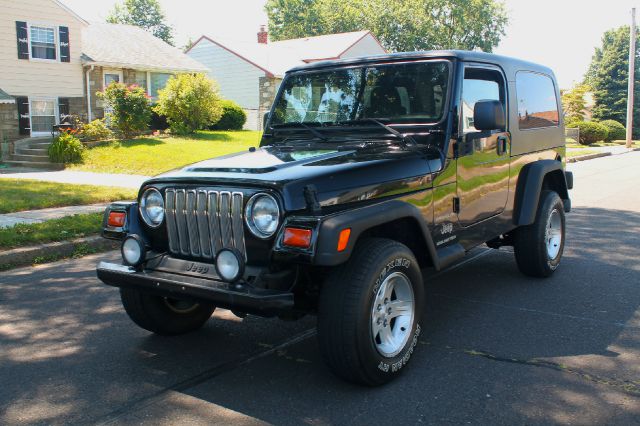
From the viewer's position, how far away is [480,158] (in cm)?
516

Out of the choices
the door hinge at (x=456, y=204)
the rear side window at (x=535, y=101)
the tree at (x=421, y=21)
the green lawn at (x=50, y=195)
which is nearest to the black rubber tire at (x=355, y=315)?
the door hinge at (x=456, y=204)

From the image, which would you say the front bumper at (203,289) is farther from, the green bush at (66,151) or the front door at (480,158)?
the green bush at (66,151)

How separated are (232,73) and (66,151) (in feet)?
70.5

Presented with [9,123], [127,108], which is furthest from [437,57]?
[9,123]

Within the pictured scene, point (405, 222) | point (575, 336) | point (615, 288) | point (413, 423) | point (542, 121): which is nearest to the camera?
point (413, 423)

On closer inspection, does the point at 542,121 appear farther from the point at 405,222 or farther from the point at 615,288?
the point at 405,222

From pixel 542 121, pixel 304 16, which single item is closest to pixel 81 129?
pixel 542 121

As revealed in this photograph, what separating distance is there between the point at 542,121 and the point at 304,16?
6075 centimetres

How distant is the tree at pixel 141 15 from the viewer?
274 ft

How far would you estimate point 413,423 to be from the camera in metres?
3.36

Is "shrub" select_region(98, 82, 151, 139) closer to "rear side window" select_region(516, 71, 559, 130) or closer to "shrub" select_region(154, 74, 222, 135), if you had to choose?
"shrub" select_region(154, 74, 222, 135)

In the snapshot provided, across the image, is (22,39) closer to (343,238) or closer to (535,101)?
(535,101)

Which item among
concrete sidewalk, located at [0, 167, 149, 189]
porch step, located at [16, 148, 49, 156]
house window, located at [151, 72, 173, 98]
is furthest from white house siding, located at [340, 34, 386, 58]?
concrete sidewalk, located at [0, 167, 149, 189]

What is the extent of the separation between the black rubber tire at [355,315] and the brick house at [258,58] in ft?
108
